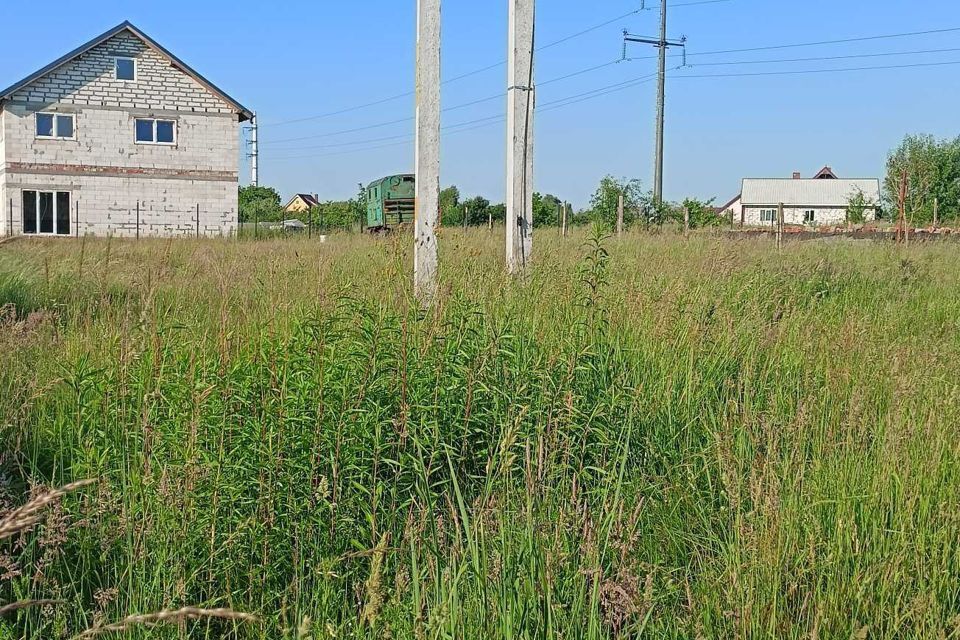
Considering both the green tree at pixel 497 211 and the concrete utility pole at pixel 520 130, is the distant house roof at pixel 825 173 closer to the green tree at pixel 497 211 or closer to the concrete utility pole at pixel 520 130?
the green tree at pixel 497 211

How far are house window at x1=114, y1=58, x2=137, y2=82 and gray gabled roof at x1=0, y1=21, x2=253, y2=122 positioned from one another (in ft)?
2.82

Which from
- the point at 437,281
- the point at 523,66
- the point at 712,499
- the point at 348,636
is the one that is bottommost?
the point at 348,636

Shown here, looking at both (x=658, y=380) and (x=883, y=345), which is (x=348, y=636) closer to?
(x=658, y=380)

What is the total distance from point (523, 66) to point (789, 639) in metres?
5.51

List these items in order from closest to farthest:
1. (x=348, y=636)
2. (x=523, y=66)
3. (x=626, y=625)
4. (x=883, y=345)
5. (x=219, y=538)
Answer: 1. (x=626, y=625)
2. (x=348, y=636)
3. (x=219, y=538)
4. (x=883, y=345)
5. (x=523, y=66)

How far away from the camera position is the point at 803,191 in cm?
9469

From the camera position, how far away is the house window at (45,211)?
30.9m

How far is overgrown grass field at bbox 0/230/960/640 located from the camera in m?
2.53

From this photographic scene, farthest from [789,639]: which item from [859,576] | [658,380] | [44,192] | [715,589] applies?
[44,192]

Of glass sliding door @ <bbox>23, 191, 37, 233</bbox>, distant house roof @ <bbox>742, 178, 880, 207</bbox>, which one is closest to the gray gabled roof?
glass sliding door @ <bbox>23, 191, 37, 233</bbox>

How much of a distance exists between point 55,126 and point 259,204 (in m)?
42.3

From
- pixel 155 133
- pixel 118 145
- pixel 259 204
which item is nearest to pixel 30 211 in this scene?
pixel 118 145

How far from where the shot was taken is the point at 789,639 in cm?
241

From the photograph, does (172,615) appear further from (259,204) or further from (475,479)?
(259,204)
